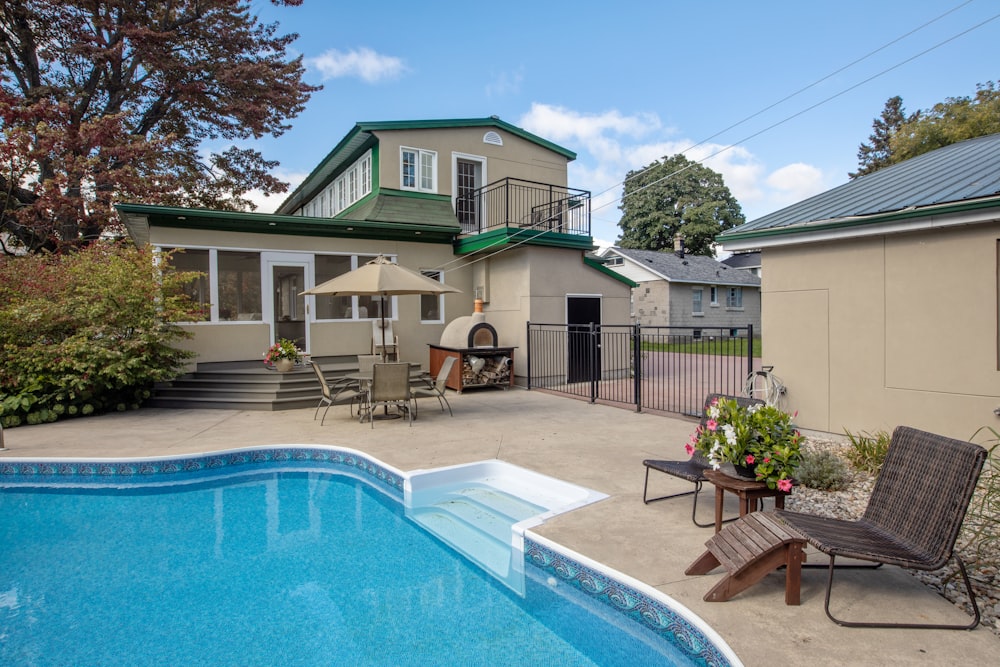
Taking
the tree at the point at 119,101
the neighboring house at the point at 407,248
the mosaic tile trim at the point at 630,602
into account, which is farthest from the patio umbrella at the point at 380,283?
the tree at the point at 119,101

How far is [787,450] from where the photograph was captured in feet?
10.4

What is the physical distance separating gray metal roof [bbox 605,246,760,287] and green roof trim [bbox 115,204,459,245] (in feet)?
51.0

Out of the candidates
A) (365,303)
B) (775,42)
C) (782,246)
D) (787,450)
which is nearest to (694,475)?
(787,450)

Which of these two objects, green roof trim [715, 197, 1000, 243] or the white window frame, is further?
the white window frame

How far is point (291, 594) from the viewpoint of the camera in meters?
3.60

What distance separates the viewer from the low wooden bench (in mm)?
2721

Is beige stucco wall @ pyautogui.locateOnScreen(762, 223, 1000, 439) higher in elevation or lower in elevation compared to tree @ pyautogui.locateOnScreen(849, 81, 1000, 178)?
lower

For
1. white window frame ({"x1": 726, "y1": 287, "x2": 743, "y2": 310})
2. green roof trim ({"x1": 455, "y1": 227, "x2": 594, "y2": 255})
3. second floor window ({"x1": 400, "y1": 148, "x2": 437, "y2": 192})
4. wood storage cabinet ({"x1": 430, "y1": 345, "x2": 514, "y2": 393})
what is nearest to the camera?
wood storage cabinet ({"x1": 430, "y1": 345, "x2": 514, "y2": 393})

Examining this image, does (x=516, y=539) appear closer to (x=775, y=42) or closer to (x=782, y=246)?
(x=782, y=246)

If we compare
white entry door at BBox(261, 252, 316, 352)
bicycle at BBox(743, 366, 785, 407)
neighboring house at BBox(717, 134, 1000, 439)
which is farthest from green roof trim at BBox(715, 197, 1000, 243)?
white entry door at BBox(261, 252, 316, 352)

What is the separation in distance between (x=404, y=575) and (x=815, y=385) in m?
5.55

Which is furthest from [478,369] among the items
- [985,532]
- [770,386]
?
[985,532]

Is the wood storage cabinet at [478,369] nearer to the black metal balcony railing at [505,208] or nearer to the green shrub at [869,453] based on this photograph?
the black metal balcony railing at [505,208]

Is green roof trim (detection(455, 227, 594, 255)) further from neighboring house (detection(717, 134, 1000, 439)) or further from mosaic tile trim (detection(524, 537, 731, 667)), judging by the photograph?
mosaic tile trim (detection(524, 537, 731, 667))
